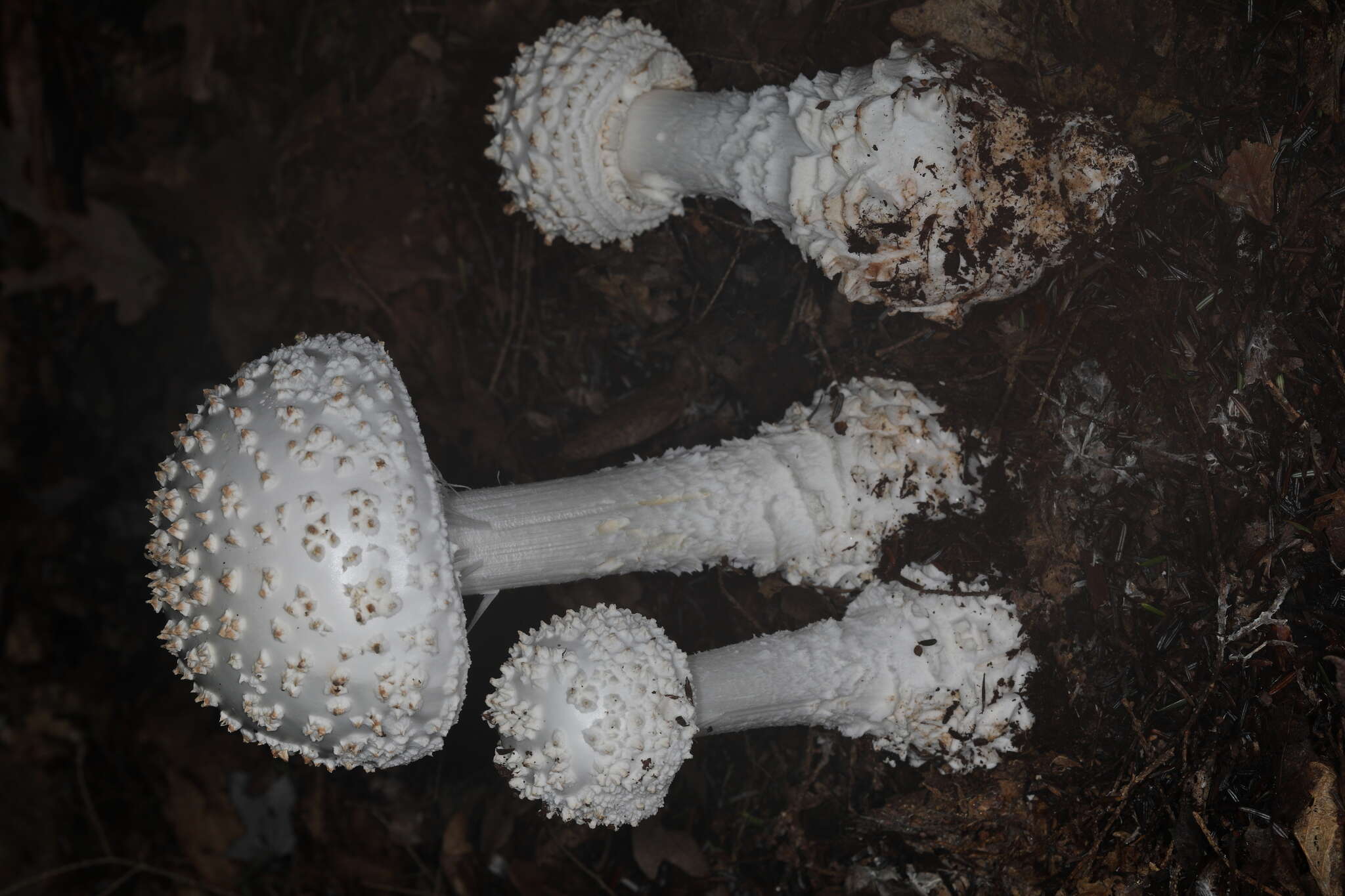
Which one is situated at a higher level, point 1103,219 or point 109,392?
point 1103,219

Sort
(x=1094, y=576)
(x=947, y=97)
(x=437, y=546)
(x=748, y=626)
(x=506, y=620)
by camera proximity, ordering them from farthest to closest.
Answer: (x=506, y=620), (x=748, y=626), (x=1094, y=576), (x=947, y=97), (x=437, y=546)

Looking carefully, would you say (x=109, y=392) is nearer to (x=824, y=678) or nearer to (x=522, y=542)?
(x=522, y=542)

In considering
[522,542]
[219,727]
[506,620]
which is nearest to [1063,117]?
[522,542]

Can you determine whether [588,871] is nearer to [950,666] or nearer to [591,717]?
[591,717]

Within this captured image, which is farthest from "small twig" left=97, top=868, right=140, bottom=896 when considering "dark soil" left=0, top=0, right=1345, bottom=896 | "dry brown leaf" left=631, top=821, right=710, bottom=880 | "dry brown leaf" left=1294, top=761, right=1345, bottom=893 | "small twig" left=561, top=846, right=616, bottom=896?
"dry brown leaf" left=1294, top=761, right=1345, bottom=893

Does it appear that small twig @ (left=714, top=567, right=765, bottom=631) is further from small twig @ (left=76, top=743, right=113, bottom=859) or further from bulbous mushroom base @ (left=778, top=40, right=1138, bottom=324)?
small twig @ (left=76, top=743, right=113, bottom=859)
